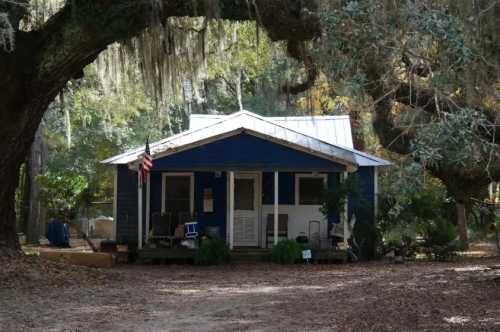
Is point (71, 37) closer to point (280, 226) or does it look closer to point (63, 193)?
point (280, 226)

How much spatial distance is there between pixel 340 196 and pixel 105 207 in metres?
18.8

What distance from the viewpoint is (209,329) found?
768cm

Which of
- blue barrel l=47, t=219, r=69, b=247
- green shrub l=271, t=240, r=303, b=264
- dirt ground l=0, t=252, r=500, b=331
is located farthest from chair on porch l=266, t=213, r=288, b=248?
blue barrel l=47, t=219, r=69, b=247

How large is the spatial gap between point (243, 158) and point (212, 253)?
2279 millimetres

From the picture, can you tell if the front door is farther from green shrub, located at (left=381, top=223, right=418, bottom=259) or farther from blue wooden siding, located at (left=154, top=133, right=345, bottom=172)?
green shrub, located at (left=381, top=223, right=418, bottom=259)

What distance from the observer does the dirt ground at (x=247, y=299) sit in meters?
7.86

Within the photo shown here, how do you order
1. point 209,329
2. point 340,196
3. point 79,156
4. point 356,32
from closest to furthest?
point 356,32
point 209,329
point 340,196
point 79,156

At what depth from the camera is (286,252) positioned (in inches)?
634

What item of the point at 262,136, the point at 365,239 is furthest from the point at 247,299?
the point at 365,239

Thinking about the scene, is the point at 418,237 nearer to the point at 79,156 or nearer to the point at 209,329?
the point at 209,329

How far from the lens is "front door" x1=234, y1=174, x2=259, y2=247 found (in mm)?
18438

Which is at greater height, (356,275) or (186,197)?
(186,197)

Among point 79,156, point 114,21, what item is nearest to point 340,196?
point 114,21

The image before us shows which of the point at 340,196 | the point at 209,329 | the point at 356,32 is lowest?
the point at 209,329
